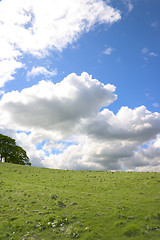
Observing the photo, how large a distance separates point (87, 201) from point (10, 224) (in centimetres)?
1014

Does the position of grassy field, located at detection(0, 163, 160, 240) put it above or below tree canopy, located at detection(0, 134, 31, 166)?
below

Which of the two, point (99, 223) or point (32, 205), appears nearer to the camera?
point (99, 223)

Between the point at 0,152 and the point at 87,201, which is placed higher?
the point at 0,152

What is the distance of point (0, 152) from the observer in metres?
71.9

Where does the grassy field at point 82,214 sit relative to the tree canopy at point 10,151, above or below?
below

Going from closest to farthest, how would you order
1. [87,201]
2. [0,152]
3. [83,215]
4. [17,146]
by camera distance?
1. [83,215]
2. [87,201]
3. [0,152]
4. [17,146]

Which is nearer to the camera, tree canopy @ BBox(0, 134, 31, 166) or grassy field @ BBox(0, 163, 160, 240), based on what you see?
grassy field @ BBox(0, 163, 160, 240)

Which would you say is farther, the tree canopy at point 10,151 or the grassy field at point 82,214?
the tree canopy at point 10,151

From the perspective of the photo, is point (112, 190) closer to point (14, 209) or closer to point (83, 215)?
point (83, 215)

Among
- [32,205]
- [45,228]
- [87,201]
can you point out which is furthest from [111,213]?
[32,205]

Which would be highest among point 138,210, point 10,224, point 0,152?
point 0,152

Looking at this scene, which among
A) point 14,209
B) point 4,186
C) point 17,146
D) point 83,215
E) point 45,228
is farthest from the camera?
point 17,146

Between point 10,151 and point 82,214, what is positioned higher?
point 10,151

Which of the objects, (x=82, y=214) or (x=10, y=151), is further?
(x=10, y=151)
